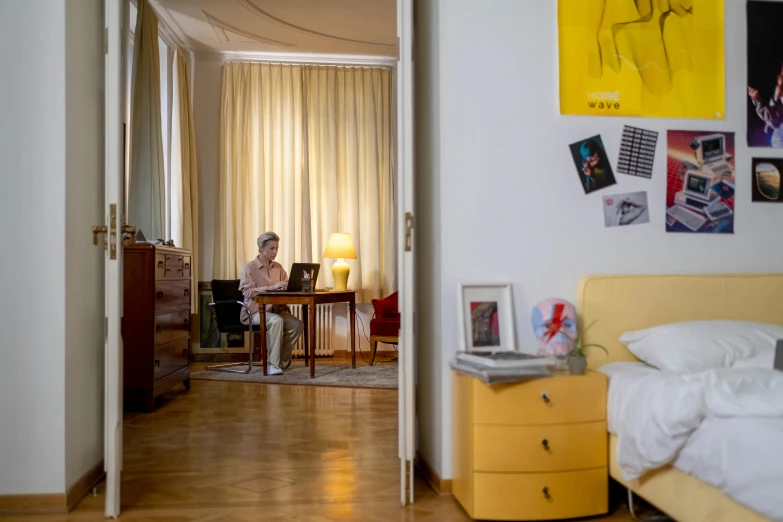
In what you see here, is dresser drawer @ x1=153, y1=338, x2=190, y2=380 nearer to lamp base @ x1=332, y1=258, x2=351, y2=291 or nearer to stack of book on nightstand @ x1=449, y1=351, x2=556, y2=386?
lamp base @ x1=332, y1=258, x2=351, y2=291

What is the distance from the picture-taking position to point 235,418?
13.7 ft

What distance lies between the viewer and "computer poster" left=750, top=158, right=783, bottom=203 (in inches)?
118

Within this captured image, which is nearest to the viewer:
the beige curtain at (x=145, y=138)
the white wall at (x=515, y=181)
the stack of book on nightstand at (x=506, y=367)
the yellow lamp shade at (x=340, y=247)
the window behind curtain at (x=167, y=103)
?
the stack of book on nightstand at (x=506, y=367)

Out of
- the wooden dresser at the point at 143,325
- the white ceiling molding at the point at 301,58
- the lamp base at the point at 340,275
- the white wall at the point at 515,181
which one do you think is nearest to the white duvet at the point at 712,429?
the white wall at the point at 515,181

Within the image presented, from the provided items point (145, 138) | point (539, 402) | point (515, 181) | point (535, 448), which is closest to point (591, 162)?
point (515, 181)

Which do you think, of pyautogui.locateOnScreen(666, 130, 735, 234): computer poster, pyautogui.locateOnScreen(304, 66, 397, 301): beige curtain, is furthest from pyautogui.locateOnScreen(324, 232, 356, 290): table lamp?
pyautogui.locateOnScreen(666, 130, 735, 234): computer poster

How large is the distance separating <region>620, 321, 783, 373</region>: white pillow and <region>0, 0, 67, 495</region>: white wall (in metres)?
2.31

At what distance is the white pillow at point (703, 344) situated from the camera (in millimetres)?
2383

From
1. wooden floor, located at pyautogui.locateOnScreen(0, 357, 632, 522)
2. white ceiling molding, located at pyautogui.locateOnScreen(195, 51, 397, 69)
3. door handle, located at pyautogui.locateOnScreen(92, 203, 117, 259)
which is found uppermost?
white ceiling molding, located at pyautogui.locateOnScreen(195, 51, 397, 69)

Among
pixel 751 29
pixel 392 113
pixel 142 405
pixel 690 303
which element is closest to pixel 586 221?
pixel 690 303

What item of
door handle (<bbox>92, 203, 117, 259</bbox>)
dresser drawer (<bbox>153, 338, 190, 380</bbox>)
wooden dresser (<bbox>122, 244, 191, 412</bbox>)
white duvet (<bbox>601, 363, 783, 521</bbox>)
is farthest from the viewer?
dresser drawer (<bbox>153, 338, 190, 380</bbox>)

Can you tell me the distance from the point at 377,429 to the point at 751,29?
2.83m

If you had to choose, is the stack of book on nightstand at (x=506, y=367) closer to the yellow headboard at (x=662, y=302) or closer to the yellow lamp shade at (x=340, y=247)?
the yellow headboard at (x=662, y=302)

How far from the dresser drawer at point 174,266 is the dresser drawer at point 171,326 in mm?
285
